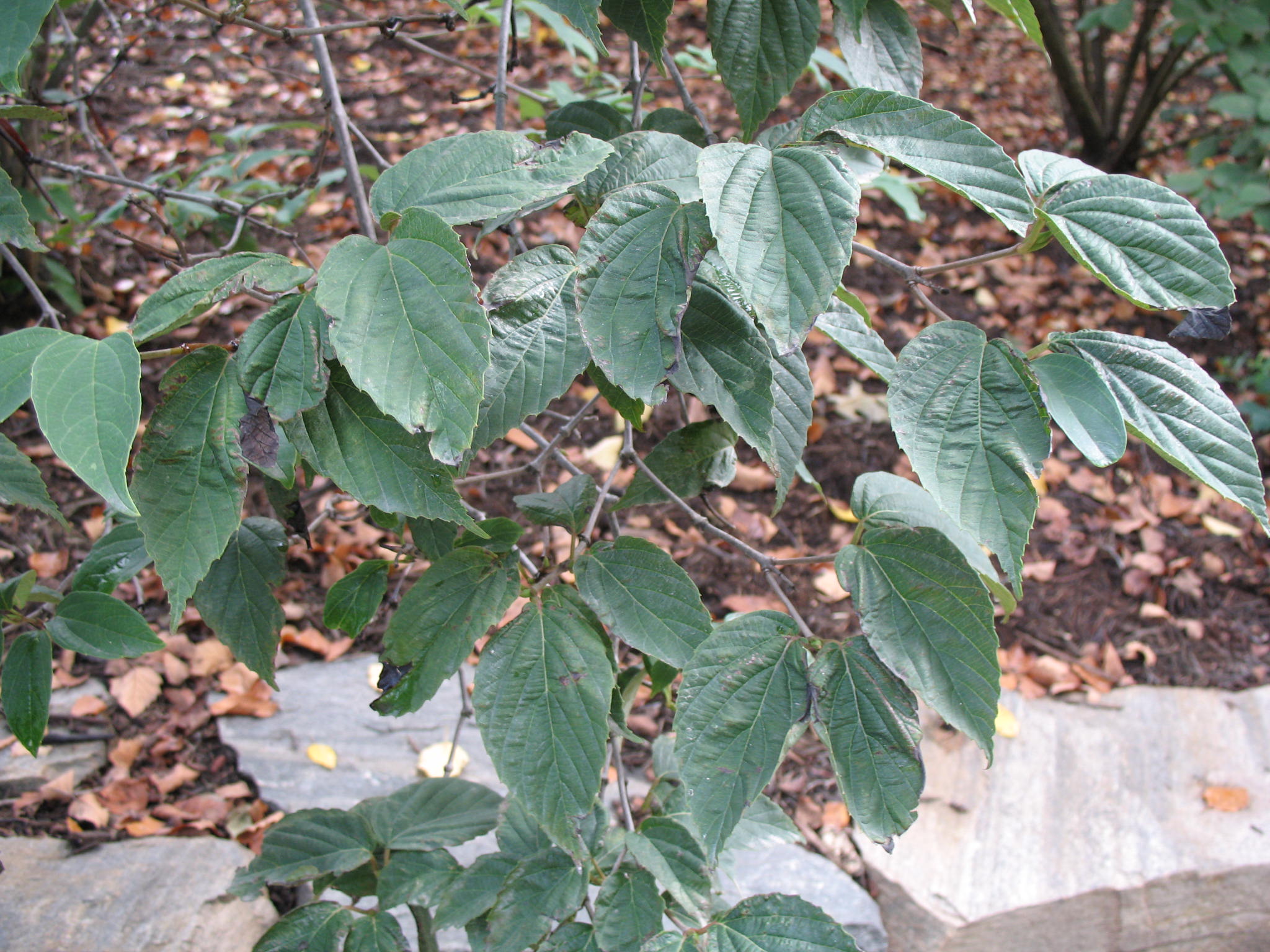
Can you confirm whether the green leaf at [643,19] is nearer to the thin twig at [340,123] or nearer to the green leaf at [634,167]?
the green leaf at [634,167]

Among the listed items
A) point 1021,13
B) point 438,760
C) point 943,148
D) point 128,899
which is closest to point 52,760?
point 128,899

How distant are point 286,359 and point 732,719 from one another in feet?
1.69

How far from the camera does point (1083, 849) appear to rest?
216 centimetres

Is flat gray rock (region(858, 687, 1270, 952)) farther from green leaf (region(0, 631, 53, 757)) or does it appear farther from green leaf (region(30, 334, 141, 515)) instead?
green leaf (region(30, 334, 141, 515))

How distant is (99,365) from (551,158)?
402mm

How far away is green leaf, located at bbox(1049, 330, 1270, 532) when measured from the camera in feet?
2.56

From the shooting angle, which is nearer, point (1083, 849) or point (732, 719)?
point (732, 719)

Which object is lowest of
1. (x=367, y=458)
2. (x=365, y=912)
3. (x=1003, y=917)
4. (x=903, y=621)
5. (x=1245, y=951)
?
(x=1245, y=951)

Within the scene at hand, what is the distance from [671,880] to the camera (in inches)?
42.5

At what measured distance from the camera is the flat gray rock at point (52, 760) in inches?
74.1

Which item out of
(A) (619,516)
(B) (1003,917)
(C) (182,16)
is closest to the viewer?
(B) (1003,917)

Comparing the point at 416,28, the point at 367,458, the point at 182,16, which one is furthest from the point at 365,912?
the point at 416,28

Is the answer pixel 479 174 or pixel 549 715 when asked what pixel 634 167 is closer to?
pixel 479 174

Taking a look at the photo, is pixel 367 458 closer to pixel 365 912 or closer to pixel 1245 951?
pixel 365 912
